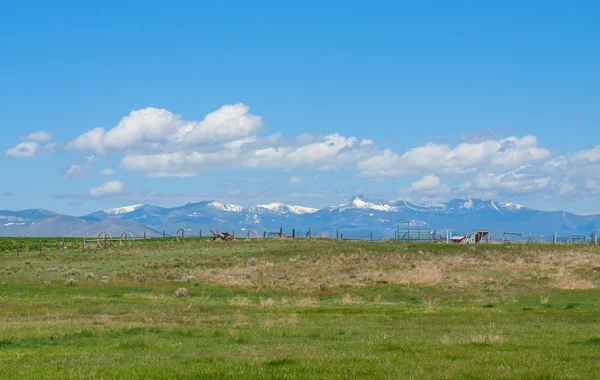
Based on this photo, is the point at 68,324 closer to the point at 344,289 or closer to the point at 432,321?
the point at 432,321

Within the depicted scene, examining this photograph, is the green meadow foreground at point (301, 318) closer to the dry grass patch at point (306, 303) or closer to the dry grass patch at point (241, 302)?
the dry grass patch at point (241, 302)

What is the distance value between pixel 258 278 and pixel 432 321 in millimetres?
35278

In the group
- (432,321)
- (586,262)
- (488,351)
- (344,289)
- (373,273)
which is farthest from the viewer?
(586,262)

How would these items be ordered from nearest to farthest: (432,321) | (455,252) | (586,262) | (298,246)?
(432,321) → (586,262) → (455,252) → (298,246)

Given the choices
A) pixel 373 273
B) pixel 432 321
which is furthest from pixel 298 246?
pixel 432 321

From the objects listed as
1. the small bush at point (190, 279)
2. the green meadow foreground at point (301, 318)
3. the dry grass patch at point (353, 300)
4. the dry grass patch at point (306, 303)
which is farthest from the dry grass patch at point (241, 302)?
the small bush at point (190, 279)

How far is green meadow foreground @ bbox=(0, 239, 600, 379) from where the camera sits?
17.3m

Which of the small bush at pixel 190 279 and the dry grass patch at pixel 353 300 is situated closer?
the dry grass patch at pixel 353 300

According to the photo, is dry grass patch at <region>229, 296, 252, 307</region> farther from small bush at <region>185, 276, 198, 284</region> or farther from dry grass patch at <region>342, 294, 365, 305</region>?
small bush at <region>185, 276, 198, 284</region>

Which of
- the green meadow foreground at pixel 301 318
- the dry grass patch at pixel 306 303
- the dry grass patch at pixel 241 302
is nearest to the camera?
the green meadow foreground at pixel 301 318

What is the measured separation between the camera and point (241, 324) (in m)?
29.4

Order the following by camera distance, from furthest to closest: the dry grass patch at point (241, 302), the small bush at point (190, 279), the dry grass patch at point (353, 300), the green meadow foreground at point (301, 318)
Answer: the small bush at point (190, 279), the dry grass patch at point (353, 300), the dry grass patch at point (241, 302), the green meadow foreground at point (301, 318)

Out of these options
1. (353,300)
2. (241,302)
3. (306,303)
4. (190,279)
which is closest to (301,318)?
(306,303)

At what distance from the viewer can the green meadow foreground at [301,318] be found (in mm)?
17281
